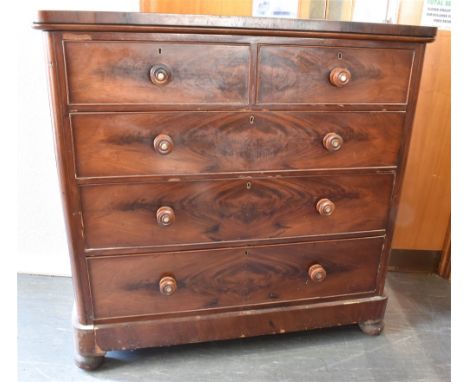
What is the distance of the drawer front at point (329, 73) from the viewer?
1.10 metres

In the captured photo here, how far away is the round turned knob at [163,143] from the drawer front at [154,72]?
3.7 inches

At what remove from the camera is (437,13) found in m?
1.59

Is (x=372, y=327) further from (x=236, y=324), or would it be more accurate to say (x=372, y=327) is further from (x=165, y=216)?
(x=165, y=216)

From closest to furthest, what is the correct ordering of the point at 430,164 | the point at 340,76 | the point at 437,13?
1. the point at 340,76
2. the point at 437,13
3. the point at 430,164

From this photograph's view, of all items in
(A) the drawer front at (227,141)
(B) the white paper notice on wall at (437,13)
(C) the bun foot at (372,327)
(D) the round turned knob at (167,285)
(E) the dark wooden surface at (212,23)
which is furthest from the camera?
(B) the white paper notice on wall at (437,13)

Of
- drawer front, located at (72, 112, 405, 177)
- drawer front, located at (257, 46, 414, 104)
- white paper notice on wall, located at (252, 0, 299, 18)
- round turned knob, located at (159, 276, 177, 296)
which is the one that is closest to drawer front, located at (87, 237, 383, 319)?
round turned knob, located at (159, 276, 177, 296)

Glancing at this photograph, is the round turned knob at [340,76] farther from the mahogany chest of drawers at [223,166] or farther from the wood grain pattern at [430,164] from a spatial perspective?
the wood grain pattern at [430,164]

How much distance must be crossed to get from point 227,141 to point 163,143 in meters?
0.18

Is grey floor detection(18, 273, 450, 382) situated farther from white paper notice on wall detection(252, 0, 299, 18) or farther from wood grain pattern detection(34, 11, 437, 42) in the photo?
white paper notice on wall detection(252, 0, 299, 18)

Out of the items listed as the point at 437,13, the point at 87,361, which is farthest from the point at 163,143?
the point at 437,13

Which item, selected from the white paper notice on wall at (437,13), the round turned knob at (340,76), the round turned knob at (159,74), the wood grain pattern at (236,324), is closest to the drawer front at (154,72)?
the round turned knob at (159,74)

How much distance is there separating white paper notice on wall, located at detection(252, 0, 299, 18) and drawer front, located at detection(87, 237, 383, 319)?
0.89 m

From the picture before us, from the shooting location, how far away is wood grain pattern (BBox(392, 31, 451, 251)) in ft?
5.44
